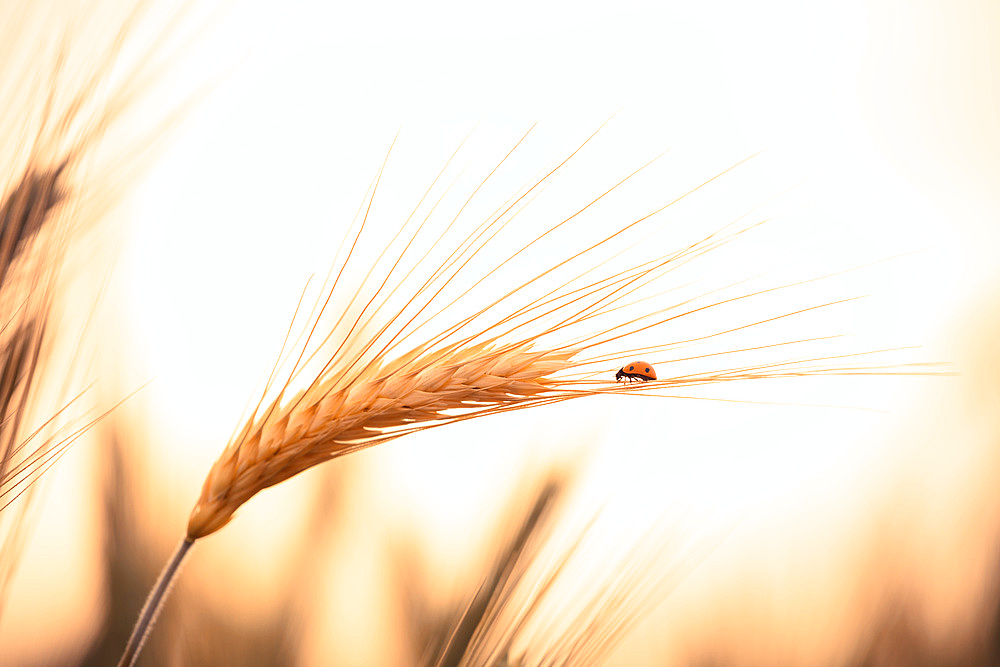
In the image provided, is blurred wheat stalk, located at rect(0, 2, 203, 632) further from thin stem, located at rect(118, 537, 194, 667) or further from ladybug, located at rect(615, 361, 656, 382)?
ladybug, located at rect(615, 361, 656, 382)

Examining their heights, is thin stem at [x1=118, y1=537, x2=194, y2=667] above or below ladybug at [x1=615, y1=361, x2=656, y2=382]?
above

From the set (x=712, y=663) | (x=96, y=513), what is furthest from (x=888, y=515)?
(x=96, y=513)

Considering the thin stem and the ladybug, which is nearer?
the thin stem

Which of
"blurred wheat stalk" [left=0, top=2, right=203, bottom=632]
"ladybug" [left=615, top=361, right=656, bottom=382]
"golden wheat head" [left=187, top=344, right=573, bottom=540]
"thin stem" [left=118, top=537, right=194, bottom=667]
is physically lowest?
"ladybug" [left=615, top=361, right=656, bottom=382]

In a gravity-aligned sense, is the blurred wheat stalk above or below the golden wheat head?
above

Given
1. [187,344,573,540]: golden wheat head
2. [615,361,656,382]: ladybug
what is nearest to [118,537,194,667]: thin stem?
[187,344,573,540]: golden wheat head

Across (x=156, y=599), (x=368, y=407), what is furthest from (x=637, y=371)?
(x=156, y=599)

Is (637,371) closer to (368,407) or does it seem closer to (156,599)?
(368,407)

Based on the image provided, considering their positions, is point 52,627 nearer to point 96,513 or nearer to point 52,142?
point 96,513

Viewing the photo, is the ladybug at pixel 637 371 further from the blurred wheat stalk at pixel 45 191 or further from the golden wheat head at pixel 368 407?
the blurred wheat stalk at pixel 45 191

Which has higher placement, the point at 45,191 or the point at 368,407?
the point at 45,191

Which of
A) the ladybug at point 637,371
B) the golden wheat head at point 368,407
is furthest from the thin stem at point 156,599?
the ladybug at point 637,371
